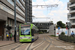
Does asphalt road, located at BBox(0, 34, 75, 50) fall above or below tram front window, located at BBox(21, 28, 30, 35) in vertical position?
below

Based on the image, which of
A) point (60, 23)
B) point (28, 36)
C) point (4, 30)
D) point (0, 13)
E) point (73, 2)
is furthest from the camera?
point (60, 23)

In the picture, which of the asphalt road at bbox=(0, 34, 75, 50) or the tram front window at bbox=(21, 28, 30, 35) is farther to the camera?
the tram front window at bbox=(21, 28, 30, 35)

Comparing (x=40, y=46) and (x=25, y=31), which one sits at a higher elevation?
(x=25, y=31)

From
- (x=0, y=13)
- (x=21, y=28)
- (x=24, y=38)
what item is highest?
(x=0, y=13)

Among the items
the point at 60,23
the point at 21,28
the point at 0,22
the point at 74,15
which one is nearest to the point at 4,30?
the point at 0,22

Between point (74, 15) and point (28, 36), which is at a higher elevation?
point (74, 15)

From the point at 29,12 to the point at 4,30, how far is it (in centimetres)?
4754

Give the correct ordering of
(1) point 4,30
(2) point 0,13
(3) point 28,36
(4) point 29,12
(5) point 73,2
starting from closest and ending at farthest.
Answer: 1. (3) point 28,36
2. (2) point 0,13
3. (1) point 4,30
4. (5) point 73,2
5. (4) point 29,12

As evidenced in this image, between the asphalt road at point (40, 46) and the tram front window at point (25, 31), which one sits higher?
the tram front window at point (25, 31)

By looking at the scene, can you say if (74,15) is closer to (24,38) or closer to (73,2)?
(73,2)

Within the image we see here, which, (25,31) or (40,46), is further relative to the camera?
(25,31)

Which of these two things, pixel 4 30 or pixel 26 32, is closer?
pixel 26 32

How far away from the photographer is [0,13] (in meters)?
26.4

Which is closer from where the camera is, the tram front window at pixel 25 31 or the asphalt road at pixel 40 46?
the asphalt road at pixel 40 46
